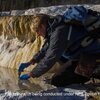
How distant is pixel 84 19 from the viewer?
3.80m

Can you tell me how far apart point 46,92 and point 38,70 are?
1.26 ft

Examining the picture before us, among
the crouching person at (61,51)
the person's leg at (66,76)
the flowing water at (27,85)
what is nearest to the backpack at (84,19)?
the crouching person at (61,51)

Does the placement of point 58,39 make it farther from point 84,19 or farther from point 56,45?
point 84,19

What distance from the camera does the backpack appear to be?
3.80 metres

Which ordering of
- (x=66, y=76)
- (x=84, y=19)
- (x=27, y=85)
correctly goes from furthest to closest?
(x=27, y=85)
(x=66, y=76)
(x=84, y=19)

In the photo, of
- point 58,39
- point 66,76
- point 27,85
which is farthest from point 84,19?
point 27,85

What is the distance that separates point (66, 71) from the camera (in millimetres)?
4199

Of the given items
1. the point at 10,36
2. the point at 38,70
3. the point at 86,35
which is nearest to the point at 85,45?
the point at 86,35

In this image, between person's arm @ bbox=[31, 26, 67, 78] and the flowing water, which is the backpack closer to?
person's arm @ bbox=[31, 26, 67, 78]

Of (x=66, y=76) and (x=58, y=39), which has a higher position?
(x=58, y=39)

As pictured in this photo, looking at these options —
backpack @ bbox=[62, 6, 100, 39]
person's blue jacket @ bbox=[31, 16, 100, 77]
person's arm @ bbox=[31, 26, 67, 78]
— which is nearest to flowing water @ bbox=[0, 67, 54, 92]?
person's blue jacket @ bbox=[31, 16, 100, 77]

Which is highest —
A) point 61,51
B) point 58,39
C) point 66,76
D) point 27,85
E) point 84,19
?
point 84,19

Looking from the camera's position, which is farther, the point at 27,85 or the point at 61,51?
the point at 27,85

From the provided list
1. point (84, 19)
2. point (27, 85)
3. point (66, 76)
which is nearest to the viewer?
point (84, 19)
